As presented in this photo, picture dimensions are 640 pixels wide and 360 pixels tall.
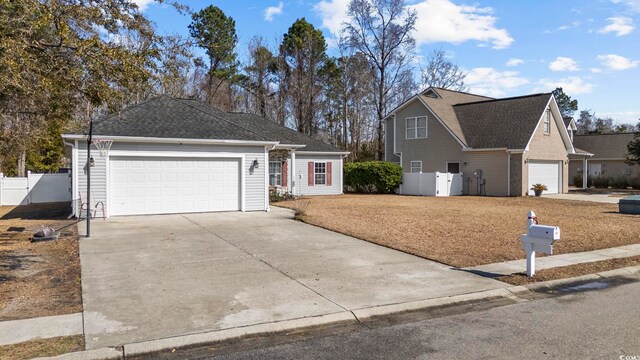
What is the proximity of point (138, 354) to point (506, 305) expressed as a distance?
491 centimetres

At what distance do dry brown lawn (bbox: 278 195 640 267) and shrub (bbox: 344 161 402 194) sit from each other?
9.99 m

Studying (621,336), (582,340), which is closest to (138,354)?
(582,340)

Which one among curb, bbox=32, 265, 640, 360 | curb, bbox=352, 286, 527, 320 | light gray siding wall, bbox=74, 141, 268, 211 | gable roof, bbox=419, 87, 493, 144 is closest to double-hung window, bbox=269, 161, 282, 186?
light gray siding wall, bbox=74, 141, 268, 211

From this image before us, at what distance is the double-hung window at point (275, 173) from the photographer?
26297 millimetres

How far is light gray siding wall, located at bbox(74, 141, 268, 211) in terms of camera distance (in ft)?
51.0

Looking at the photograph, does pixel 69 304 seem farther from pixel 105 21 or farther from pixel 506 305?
pixel 506 305

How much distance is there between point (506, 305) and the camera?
6.57m

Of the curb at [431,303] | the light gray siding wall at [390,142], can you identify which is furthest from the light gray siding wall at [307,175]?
the curb at [431,303]

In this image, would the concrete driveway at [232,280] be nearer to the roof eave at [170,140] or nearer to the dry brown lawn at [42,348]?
the dry brown lawn at [42,348]

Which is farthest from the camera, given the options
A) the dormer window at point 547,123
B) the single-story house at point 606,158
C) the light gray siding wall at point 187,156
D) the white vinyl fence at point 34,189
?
the single-story house at point 606,158

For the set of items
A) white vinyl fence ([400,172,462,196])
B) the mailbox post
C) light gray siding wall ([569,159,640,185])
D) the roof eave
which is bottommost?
the mailbox post

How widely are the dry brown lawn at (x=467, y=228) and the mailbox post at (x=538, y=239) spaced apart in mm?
1274

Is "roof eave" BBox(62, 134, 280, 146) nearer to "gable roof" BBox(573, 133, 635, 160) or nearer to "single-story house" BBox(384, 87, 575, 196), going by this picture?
"single-story house" BBox(384, 87, 575, 196)

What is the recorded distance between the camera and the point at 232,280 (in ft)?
24.9
